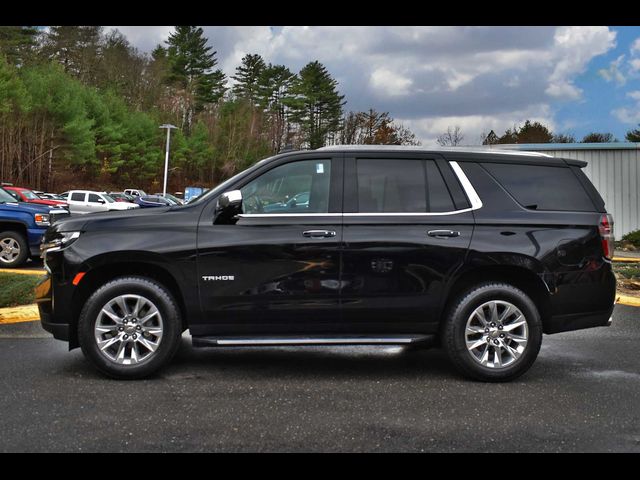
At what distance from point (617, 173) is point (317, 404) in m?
17.6

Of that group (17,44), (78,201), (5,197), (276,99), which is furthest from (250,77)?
(5,197)

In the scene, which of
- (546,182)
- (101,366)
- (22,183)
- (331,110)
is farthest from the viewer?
(331,110)

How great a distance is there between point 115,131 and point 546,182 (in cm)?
5860

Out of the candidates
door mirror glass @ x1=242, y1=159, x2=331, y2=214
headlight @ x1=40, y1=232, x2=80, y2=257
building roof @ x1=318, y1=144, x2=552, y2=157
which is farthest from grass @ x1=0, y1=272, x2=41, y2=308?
building roof @ x1=318, y1=144, x2=552, y2=157

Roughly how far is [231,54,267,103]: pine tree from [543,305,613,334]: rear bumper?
7898 centimetres

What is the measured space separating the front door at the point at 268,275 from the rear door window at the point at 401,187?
39 centimetres

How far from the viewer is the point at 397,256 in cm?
514

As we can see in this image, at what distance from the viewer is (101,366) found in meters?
5.07

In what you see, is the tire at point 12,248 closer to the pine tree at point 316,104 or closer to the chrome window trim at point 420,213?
the chrome window trim at point 420,213

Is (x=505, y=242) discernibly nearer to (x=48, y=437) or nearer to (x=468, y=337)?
(x=468, y=337)

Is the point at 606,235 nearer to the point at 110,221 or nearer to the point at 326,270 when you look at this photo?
the point at 326,270

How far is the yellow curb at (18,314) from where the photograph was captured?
7520 mm
